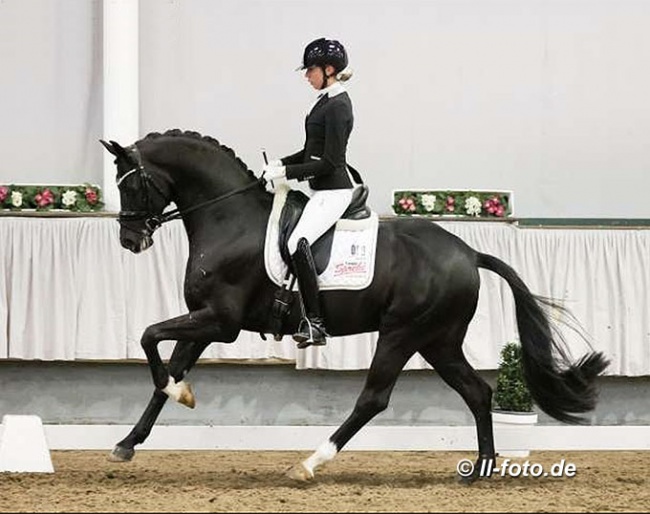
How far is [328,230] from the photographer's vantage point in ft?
21.9

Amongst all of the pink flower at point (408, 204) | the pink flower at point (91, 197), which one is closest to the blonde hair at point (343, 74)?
the pink flower at point (408, 204)

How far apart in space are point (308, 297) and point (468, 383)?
3.43ft

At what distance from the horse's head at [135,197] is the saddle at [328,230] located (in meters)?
0.69

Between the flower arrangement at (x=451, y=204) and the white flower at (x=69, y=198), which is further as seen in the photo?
the flower arrangement at (x=451, y=204)

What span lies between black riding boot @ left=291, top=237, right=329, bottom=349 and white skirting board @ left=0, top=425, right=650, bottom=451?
4.57 ft

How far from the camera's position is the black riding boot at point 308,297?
6.50 metres

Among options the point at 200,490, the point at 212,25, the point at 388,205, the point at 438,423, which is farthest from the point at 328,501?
the point at 212,25

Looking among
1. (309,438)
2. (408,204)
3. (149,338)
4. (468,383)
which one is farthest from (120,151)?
(408,204)

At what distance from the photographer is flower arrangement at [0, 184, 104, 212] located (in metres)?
10.0

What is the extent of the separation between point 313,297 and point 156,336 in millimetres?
847

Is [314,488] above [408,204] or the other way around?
the other way around

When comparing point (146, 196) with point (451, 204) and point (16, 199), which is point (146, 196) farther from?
point (451, 204)

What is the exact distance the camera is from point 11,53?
11219 mm

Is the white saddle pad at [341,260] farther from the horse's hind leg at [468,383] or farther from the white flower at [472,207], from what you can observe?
the white flower at [472,207]
